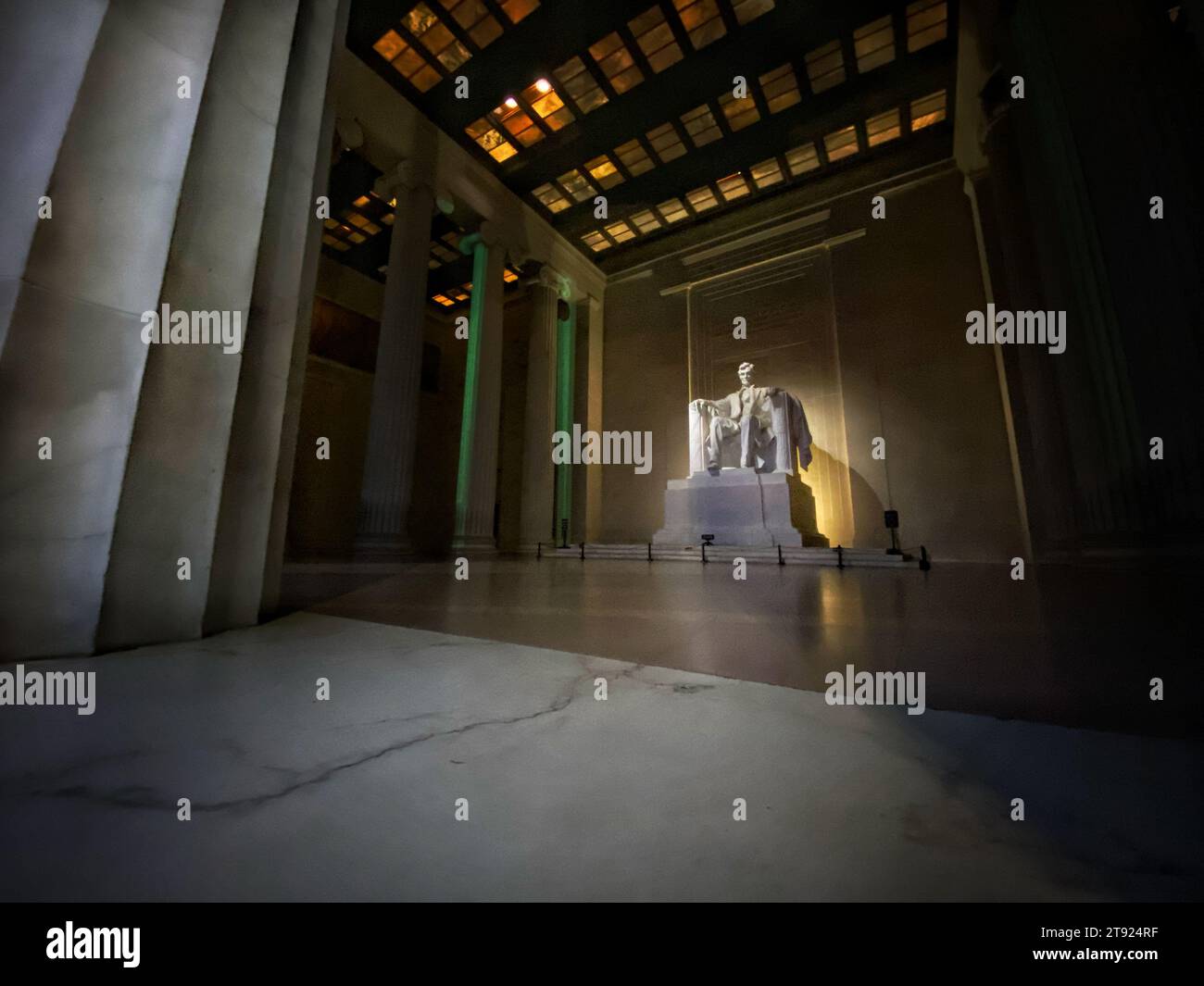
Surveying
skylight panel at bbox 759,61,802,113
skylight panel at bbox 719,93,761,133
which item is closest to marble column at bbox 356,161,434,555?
skylight panel at bbox 719,93,761,133

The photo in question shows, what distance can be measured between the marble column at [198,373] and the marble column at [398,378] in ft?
20.2

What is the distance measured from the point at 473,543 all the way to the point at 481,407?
9.23 feet

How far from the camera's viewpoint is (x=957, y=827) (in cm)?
59

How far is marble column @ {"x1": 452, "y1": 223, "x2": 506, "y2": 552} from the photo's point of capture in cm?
942

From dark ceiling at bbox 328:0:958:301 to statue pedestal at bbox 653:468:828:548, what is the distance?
298 inches

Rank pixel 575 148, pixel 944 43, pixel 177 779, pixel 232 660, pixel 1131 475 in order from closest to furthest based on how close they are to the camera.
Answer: pixel 177 779, pixel 232 660, pixel 1131 475, pixel 944 43, pixel 575 148

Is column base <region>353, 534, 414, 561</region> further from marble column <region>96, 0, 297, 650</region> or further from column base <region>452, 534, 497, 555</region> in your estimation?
marble column <region>96, 0, 297, 650</region>

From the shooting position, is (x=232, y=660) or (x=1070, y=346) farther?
(x=1070, y=346)

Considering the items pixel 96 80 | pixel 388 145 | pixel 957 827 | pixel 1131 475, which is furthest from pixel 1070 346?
pixel 388 145

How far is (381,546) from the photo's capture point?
7578mm

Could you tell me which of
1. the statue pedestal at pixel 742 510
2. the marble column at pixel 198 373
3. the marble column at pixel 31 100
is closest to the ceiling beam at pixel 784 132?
the statue pedestal at pixel 742 510
